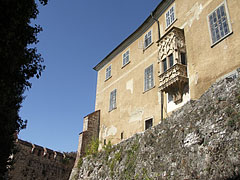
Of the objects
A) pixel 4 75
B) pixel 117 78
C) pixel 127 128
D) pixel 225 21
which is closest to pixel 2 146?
pixel 4 75

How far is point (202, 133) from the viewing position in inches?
382

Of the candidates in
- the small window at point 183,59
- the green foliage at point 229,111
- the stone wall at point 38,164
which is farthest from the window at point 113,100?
the green foliage at point 229,111

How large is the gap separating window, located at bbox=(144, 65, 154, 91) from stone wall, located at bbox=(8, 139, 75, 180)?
11169mm

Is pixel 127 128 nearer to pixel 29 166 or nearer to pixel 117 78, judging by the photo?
pixel 117 78

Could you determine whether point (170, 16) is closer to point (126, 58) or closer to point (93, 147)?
point (126, 58)

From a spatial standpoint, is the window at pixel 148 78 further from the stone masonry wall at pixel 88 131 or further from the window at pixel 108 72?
the stone masonry wall at pixel 88 131

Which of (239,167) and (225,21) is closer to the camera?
(239,167)

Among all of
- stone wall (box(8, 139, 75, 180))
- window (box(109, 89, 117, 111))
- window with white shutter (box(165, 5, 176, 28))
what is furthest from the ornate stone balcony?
stone wall (box(8, 139, 75, 180))

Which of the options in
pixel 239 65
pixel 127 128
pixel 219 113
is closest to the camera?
pixel 219 113

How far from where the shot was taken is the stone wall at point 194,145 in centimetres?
841

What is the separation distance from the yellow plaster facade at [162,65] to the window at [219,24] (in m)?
0.14

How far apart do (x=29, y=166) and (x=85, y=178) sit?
7217mm

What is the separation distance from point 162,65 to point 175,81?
1847mm

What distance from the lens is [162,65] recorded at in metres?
15.8
